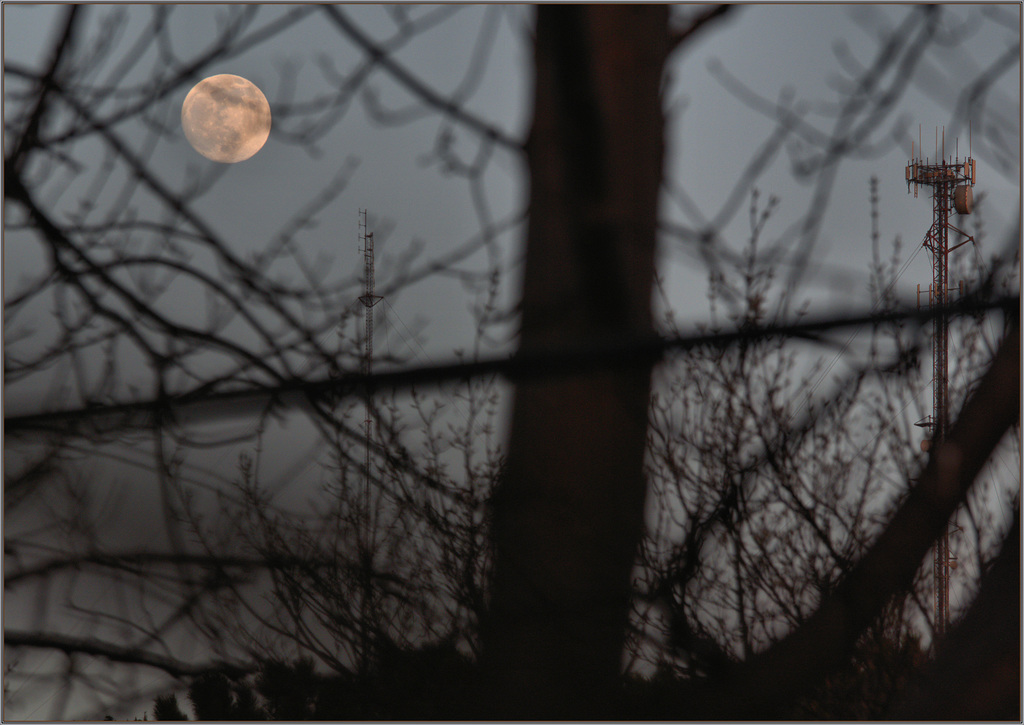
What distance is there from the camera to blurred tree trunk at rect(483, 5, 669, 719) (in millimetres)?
957

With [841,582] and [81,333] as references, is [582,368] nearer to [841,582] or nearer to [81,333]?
[841,582]

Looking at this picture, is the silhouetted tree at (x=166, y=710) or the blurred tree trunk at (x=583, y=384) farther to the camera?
the silhouetted tree at (x=166, y=710)

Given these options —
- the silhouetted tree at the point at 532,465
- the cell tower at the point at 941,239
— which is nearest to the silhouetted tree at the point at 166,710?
the silhouetted tree at the point at 532,465

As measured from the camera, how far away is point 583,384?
0.96 metres

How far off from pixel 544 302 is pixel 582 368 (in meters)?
0.11

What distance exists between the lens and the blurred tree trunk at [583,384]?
37.7 inches

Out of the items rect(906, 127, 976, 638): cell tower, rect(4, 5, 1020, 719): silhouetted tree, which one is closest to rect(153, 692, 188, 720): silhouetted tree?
rect(4, 5, 1020, 719): silhouetted tree

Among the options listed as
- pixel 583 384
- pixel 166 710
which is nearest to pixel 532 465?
pixel 583 384

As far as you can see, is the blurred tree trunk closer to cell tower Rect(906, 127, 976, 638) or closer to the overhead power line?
the overhead power line

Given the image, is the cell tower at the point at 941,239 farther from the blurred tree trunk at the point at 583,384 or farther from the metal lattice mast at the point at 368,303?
the metal lattice mast at the point at 368,303

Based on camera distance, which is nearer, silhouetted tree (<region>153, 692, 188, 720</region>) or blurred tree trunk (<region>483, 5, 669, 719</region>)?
blurred tree trunk (<region>483, 5, 669, 719</region>)

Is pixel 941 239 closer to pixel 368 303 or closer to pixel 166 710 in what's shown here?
pixel 368 303

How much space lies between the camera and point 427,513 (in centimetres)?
107

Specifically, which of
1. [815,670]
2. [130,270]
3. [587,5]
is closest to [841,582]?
[815,670]
